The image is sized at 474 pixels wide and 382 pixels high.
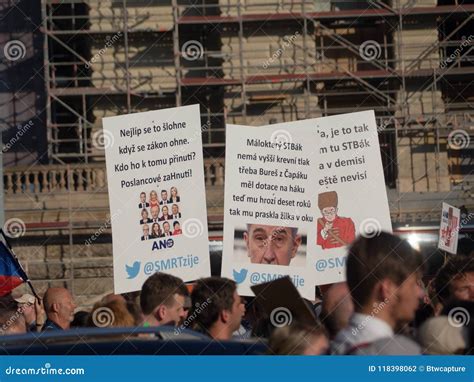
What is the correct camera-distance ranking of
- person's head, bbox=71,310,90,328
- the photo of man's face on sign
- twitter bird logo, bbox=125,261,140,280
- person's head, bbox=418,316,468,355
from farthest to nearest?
person's head, bbox=71,310,90,328
twitter bird logo, bbox=125,261,140,280
the photo of man's face on sign
person's head, bbox=418,316,468,355

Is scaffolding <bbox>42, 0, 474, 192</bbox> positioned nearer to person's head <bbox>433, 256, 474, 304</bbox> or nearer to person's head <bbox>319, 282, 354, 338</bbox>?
person's head <bbox>433, 256, 474, 304</bbox>

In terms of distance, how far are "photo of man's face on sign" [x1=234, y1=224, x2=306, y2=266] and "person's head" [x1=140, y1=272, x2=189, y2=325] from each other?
18.2 inches

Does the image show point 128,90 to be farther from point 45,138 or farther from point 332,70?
point 332,70

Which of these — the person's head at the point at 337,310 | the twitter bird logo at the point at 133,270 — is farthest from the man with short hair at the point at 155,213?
the person's head at the point at 337,310

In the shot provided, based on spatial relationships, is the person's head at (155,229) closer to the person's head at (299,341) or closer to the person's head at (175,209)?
the person's head at (175,209)

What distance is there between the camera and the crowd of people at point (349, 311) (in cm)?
443

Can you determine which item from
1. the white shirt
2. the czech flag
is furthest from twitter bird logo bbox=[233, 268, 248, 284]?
the white shirt

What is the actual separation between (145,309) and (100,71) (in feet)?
58.3

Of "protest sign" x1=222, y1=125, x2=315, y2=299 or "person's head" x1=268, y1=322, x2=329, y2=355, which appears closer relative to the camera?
"person's head" x1=268, y1=322, x2=329, y2=355

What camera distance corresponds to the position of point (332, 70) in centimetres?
2366

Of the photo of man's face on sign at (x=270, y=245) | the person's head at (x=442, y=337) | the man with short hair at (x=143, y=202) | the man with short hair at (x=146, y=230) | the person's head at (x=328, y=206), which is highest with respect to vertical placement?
the man with short hair at (x=143, y=202)

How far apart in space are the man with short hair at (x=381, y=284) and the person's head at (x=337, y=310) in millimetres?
251

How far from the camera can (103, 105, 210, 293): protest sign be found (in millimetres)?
6562

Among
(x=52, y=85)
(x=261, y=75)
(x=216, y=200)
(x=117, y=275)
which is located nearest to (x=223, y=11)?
(x=261, y=75)
